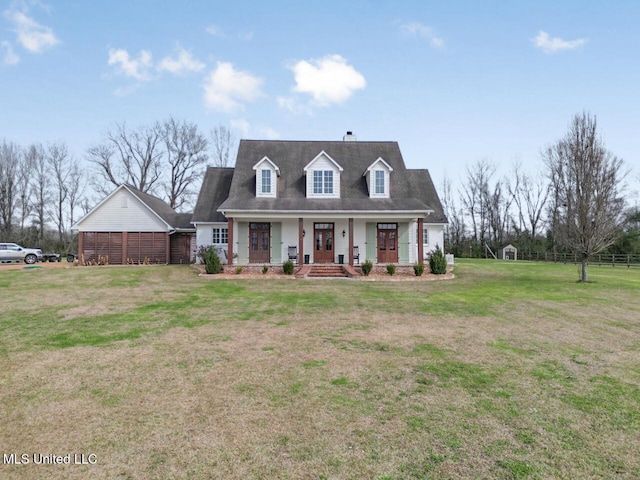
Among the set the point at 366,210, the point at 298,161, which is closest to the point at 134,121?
the point at 298,161

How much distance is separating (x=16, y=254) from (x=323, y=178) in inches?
999

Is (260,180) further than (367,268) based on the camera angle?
Yes

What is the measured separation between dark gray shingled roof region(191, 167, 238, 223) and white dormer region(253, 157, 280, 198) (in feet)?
10.3

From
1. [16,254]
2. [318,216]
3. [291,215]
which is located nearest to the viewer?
[291,215]

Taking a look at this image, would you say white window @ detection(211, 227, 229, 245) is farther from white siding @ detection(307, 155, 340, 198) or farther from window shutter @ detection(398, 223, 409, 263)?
window shutter @ detection(398, 223, 409, 263)

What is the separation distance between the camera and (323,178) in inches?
818

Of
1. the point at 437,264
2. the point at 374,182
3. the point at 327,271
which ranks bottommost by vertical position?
the point at 327,271

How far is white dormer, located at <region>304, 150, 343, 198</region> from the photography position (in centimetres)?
2067

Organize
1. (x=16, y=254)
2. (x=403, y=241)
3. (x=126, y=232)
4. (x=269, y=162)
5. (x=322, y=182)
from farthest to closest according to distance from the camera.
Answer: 1. (x=16, y=254)
2. (x=126, y=232)
3. (x=403, y=241)
4. (x=322, y=182)
5. (x=269, y=162)

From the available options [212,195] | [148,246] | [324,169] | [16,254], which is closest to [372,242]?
[324,169]

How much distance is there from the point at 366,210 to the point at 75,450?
660 inches

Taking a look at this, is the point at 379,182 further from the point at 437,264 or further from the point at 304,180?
the point at 437,264

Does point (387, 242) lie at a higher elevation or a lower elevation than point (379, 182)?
lower

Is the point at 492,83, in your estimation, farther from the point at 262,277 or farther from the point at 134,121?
the point at 134,121
